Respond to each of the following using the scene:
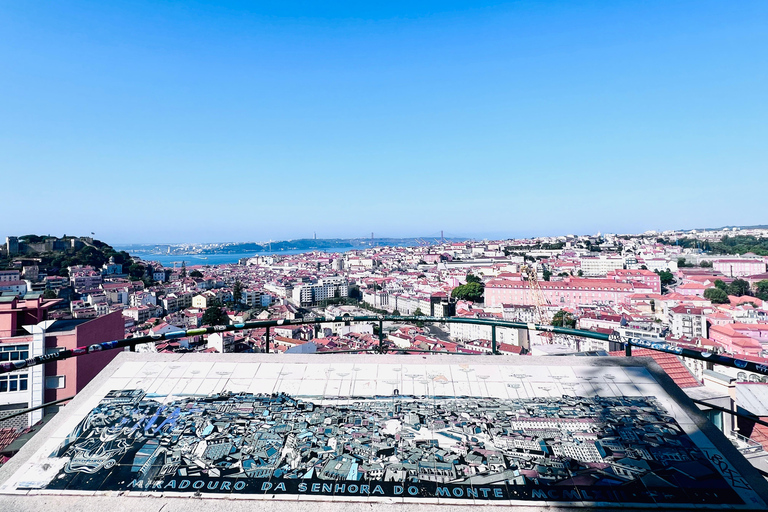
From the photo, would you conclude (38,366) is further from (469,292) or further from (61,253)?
(61,253)

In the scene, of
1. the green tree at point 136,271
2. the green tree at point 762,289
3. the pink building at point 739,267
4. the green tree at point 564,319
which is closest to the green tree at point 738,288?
the green tree at point 762,289

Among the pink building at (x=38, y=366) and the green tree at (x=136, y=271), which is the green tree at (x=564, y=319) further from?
the green tree at (x=136, y=271)

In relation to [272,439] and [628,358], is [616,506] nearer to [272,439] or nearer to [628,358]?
[628,358]

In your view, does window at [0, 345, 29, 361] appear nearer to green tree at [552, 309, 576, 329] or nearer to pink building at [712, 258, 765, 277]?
green tree at [552, 309, 576, 329]

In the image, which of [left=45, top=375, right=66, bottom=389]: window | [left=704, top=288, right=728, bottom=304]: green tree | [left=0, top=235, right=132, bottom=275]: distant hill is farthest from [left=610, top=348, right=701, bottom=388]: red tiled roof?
[left=0, top=235, right=132, bottom=275]: distant hill

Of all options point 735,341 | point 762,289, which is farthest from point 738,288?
point 735,341

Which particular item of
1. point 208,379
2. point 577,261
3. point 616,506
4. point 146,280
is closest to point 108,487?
point 208,379
